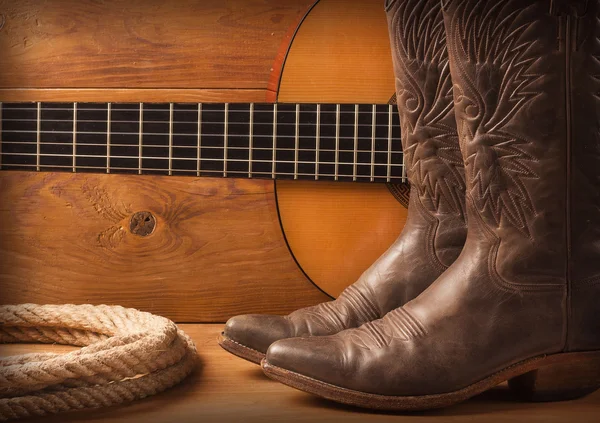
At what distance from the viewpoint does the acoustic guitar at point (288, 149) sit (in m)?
1.54

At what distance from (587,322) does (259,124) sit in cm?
83

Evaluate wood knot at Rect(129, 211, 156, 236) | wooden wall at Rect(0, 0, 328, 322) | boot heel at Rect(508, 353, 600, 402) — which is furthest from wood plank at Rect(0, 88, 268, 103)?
boot heel at Rect(508, 353, 600, 402)

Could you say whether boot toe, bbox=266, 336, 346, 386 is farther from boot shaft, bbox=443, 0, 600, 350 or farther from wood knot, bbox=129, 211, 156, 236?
wood knot, bbox=129, 211, 156, 236

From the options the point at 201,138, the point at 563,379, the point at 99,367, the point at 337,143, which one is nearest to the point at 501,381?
the point at 563,379

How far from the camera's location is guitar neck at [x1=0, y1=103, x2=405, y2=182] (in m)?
1.54

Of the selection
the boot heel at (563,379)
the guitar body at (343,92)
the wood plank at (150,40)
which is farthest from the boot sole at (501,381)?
the wood plank at (150,40)

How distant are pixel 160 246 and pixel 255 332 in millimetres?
537

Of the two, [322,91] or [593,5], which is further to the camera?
[322,91]

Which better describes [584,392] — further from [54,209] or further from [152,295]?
[54,209]

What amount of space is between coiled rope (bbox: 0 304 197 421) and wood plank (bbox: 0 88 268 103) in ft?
1.75

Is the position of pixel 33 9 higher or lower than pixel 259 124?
higher

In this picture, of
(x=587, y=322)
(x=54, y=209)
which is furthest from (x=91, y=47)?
(x=587, y=322)

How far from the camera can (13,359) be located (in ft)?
3.69

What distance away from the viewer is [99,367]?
103 centimetres
